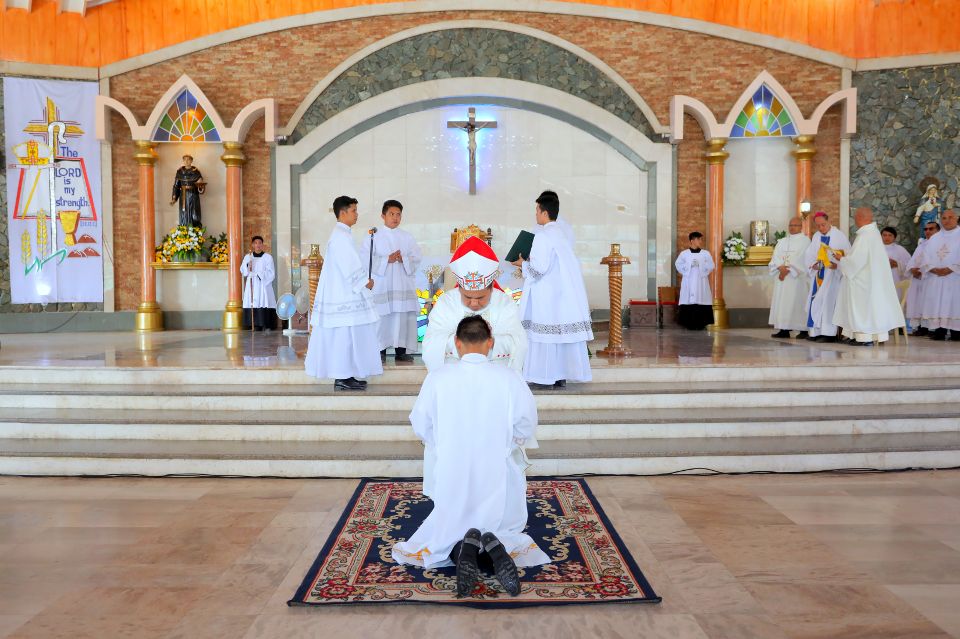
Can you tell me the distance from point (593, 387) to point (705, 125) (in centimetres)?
742

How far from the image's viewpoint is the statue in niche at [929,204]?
11977 mm

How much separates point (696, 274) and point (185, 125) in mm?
8548

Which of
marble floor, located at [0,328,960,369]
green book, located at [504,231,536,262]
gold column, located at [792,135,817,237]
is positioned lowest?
marble floor, located at [0,328,960,369]

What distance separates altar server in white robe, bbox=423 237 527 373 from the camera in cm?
412

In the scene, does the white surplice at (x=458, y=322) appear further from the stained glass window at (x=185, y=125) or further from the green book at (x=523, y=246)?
the stained glass window at (x=185, y=125)

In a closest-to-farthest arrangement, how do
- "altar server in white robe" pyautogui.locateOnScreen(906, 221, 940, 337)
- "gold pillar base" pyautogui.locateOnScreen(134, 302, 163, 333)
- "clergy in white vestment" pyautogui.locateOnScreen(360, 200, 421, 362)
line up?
1. "clergy in white vestment" pyautogui.locateOnScreen(360, 200, 421, 362)
2. "altar server in white robe" pyautogui.locateOnScreen(906, 221, 940, 337)
3. "gold pillar base" pyautogui.locateOnScreen(134, 302, 163, 333)

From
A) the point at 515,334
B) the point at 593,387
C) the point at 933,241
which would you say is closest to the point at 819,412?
the point at 593,387

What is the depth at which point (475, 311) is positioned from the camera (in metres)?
4.22

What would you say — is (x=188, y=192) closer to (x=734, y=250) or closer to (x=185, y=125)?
(x=185, y=125)

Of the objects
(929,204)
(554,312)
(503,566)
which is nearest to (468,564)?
(503,566)

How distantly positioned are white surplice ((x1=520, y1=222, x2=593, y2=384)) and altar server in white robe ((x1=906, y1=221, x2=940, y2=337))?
6.91 m

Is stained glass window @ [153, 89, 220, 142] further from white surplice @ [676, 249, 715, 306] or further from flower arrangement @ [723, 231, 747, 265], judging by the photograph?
flower arrangement @ [723, 231, 747, 265]

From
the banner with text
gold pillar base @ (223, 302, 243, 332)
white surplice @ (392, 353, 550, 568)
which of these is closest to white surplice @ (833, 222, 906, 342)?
white surplice @ (392, 353, 550, 568)

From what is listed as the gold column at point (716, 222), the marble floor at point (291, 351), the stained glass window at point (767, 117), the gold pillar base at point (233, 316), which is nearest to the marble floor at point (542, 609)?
the marble floor at point (291, 351)
